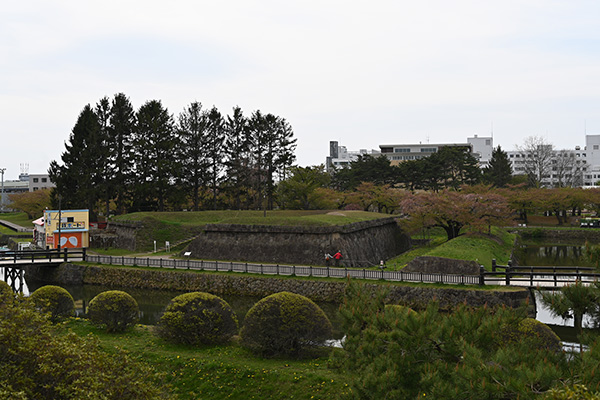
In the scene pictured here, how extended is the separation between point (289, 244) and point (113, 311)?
18.3m

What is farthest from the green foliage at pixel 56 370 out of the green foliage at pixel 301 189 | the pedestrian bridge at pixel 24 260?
the green foliage at pixel 301 189

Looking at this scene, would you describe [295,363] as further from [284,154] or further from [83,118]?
[83,118]

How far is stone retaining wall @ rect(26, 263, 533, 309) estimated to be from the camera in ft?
79.3

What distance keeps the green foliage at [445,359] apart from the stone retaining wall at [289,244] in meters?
24.2

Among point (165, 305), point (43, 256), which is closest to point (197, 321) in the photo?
Answer: point (165, 305)

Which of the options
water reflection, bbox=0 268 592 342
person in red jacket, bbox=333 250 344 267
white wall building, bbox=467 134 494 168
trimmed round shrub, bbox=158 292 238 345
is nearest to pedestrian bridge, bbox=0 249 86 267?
water reflection, bbox=0 268 592 342

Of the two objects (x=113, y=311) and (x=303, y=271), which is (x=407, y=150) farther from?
(x=113, y=311)

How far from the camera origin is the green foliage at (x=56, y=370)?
917 centimetres

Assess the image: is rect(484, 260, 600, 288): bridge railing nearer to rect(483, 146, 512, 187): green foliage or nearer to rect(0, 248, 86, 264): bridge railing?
rect(0, 248, 86, 264): bridge railing

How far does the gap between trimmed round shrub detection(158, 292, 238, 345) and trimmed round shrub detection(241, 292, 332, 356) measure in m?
1.40

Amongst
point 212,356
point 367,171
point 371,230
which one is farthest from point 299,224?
point 367,171

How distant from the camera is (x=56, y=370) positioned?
9555 mm

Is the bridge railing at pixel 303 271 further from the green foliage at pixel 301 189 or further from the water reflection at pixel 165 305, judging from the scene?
the green foliage at pixel 301 189

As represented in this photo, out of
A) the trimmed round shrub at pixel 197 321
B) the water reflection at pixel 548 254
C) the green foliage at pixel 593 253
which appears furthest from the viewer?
the water reflection at pixel 548 254
